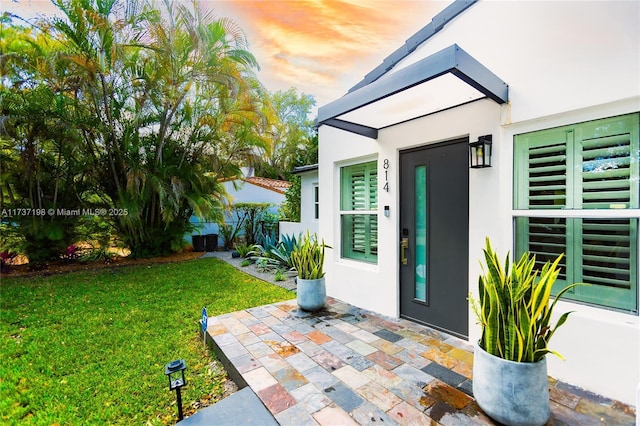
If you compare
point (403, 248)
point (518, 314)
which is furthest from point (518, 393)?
point (403, 248)

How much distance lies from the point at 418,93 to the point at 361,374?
3074 mm

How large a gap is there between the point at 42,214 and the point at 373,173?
8.96 m

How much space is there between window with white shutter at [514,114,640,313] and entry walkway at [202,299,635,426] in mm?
1026

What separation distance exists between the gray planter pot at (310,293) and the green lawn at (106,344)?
112 centimetres

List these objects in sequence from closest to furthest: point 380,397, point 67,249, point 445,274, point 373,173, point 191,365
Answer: point 380,397 → point 191,365 → point 445,274 → point 373,173 → point 67,249

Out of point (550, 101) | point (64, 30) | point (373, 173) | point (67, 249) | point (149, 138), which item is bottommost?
point (67, 249)

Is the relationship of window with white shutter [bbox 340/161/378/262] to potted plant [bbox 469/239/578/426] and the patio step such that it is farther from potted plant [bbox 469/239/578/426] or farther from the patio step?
the patio step

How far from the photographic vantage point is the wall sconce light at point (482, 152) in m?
3.12

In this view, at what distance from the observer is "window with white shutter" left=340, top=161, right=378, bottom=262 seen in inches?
186

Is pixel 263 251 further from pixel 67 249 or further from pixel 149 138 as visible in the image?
pixel 67 249

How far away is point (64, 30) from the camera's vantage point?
6414 millimetres

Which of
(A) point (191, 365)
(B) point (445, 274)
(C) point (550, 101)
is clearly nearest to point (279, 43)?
(C) point (550, 101)

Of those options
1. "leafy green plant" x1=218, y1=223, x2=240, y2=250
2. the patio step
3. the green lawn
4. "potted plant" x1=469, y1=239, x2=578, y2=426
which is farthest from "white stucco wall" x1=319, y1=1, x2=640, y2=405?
"leafy green plant" x1=218, y1=223, x2=240, y2=250

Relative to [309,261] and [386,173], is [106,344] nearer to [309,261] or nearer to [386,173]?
[309,261]
